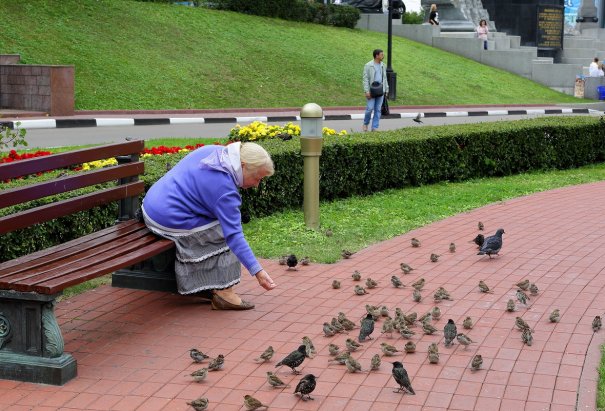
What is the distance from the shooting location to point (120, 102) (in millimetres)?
21953

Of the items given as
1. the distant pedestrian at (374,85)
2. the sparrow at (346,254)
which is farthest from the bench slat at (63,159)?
the distant pedestrian at (374,85)

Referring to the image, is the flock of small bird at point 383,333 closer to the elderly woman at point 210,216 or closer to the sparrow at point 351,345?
the sparrow at point 351,345

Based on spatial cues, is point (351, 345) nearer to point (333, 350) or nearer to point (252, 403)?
point (333, 350)

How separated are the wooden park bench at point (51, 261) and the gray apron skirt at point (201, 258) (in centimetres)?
9

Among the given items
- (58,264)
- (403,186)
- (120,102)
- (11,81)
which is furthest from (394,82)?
(58,264)

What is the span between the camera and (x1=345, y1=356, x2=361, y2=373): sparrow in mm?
5773

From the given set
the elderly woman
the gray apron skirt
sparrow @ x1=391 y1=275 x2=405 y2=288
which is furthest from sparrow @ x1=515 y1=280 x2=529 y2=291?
the gray apron skirt

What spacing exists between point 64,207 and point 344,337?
2.07m

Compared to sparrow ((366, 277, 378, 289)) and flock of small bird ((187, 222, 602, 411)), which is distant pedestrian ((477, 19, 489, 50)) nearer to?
Answer: flock of small bird ((187, 222, 602, 411))

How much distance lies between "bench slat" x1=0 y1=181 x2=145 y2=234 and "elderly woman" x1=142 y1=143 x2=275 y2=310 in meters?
0.37

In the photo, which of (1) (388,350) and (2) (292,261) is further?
(2) (292,261)

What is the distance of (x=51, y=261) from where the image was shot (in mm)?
6125

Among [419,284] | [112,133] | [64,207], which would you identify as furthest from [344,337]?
[112,133]

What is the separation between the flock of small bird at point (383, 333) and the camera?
544 centimetres
